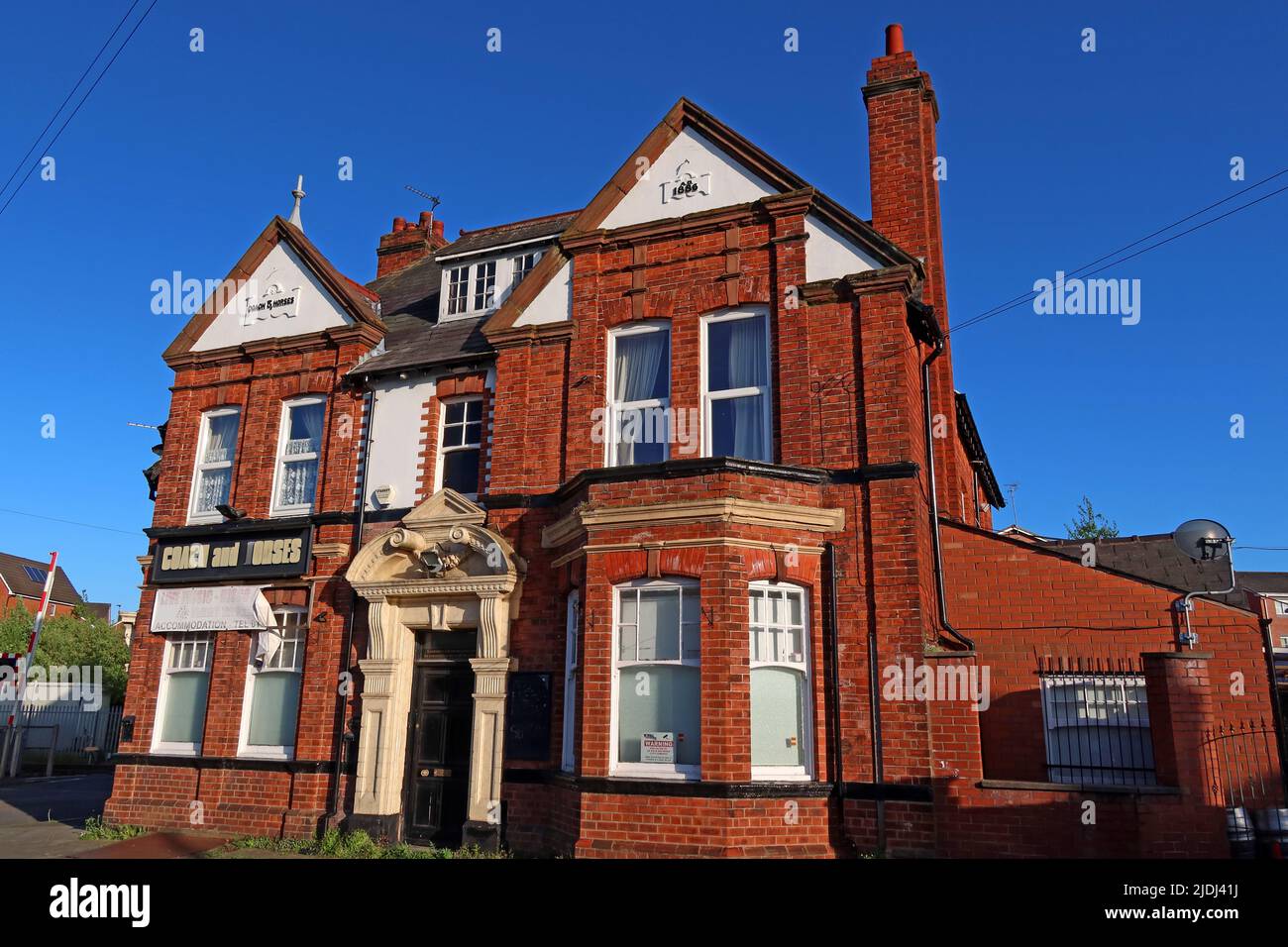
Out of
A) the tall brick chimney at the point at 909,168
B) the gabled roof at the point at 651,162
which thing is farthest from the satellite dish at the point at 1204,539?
the gabled roof at the point at 651,162

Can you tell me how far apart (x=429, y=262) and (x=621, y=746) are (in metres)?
11.8

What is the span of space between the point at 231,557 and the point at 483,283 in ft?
19.9

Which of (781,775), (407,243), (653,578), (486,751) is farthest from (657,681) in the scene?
(407,243)

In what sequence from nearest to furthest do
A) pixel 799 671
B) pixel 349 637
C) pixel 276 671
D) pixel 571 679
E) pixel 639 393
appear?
pixel 799 671
pixel 571 679
pixel 639 393
pixel 349 637
pixel 276 671

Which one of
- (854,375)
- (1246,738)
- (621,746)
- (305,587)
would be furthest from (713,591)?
(305,587)

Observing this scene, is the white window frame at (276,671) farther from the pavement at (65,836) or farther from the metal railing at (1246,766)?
the metal railing at (1246,766)

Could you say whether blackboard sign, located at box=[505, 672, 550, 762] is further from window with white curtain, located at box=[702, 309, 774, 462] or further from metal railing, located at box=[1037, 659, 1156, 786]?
metal railing, located at box=[1037, 659, 1156, 786]

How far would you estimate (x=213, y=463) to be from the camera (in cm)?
1583

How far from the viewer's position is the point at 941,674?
982 centimetres

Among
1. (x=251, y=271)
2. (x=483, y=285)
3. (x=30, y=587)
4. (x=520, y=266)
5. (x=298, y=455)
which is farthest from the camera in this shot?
(x=30, y=587)

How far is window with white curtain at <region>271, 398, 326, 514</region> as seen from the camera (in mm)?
14766

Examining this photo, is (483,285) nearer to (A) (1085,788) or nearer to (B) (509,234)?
(B) (509,234)

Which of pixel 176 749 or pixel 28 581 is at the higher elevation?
pixel 28 581

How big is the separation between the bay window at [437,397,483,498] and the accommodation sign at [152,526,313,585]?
2487 mm
